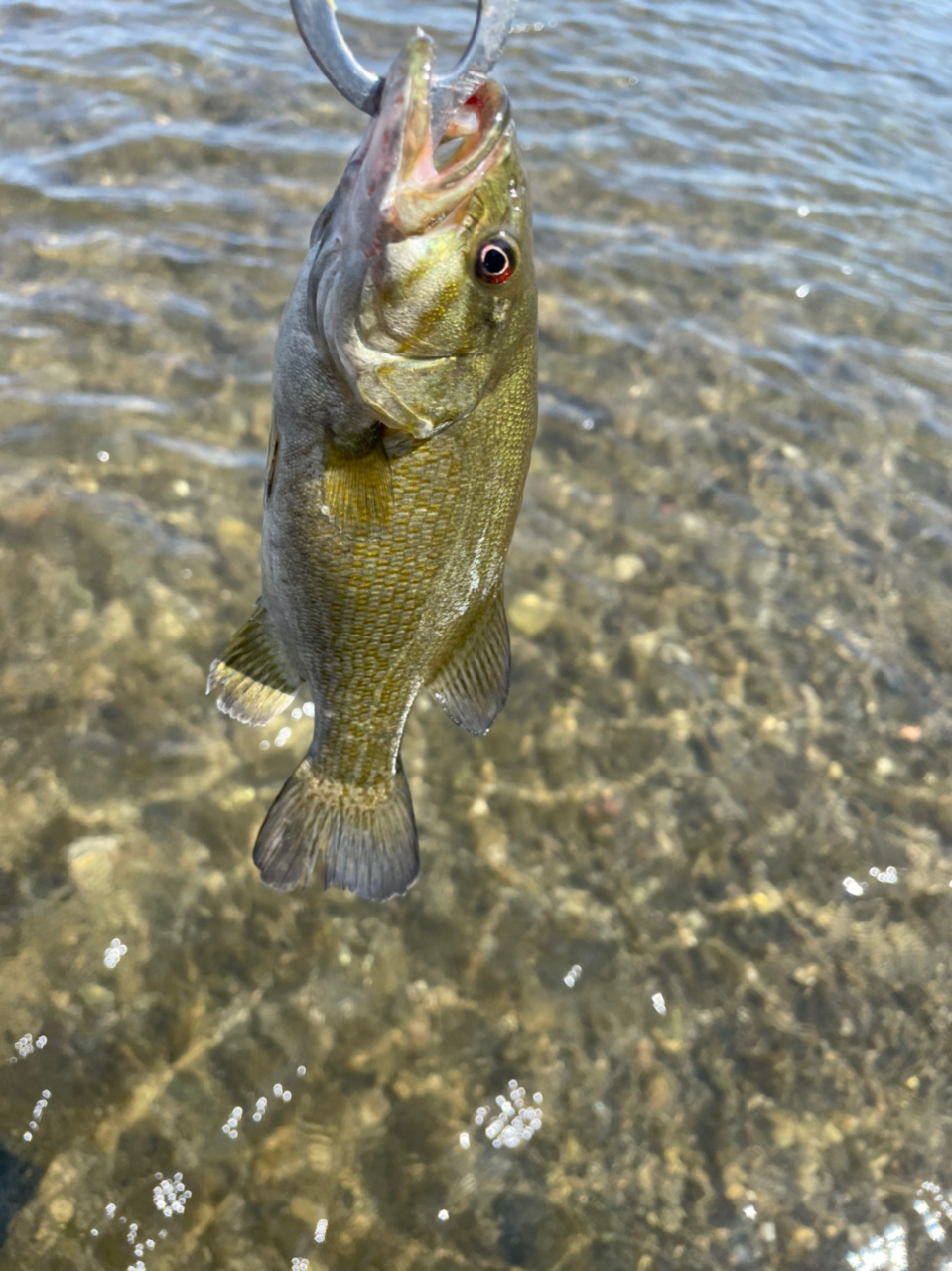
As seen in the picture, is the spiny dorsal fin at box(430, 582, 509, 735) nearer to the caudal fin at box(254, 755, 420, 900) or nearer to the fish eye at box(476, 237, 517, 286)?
the caudal fin at box(254, 755, 420, 900)

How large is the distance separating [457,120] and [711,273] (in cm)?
603

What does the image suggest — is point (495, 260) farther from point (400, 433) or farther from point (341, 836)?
point (341, 836)

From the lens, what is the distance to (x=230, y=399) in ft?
18.2

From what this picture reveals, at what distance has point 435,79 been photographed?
1837 millimetres

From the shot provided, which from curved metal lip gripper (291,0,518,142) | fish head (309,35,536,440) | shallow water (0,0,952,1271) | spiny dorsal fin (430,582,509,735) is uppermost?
curved metal lip gripper (291,0,518,142)

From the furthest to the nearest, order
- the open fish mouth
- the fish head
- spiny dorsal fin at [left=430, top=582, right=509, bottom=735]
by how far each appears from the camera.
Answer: spiny dorsal fin at [left=430, top=582, right=509, bottom=735], the fish head, the open fish mouth

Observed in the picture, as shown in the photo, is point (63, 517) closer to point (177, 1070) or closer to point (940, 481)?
point (177, 1070)

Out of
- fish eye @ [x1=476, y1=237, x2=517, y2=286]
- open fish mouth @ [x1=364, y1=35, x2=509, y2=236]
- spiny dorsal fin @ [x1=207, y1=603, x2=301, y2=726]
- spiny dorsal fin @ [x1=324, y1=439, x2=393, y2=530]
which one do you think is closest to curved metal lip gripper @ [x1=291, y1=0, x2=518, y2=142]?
open fish mouth @ [x1=364, y1=35, x2=509, y2=236]

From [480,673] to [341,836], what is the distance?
0.66m

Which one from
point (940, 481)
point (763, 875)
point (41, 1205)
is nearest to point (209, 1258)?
point (41, 1205)

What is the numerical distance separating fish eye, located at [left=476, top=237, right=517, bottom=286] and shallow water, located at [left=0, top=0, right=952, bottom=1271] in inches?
109

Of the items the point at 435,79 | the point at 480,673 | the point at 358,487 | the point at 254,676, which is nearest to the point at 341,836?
the point at 254,676

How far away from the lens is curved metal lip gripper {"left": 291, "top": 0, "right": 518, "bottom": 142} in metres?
1.77

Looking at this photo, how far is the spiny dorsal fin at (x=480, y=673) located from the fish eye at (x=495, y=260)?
2.65 ft
